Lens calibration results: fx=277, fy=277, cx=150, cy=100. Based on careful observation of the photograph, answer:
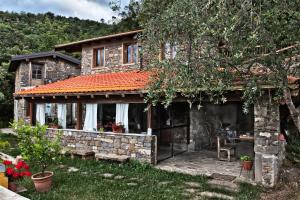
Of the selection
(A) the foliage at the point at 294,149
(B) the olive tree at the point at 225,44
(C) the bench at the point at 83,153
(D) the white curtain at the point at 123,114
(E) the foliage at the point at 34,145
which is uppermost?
(B) the olive tree at the point at 225,44

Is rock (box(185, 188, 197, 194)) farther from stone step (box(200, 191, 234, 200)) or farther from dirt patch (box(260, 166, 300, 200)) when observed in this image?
dirt patch (box(260, 166, 300, 200))

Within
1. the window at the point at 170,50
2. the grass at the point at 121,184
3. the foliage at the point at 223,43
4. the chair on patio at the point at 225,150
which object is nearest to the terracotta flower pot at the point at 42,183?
the grass at the point at 121,184

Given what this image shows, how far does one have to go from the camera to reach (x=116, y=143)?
10.7m

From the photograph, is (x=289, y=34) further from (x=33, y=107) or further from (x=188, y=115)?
(x=33, y=107)

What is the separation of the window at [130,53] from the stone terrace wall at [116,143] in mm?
4483

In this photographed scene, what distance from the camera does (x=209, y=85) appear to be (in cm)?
612

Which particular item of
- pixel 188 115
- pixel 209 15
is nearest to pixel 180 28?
pixel 209 15

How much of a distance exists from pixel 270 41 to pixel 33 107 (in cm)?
1217

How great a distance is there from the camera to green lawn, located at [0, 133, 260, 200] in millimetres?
6965

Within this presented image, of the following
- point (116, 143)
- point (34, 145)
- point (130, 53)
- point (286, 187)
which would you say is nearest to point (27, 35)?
point (130, 53)

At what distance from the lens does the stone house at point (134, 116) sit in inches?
309

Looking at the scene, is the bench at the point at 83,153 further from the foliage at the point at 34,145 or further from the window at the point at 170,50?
the window at the point at 170,50

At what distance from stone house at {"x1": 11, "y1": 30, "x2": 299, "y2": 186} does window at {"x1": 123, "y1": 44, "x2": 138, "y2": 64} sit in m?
0.02

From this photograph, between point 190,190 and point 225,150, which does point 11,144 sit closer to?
point 225,150
